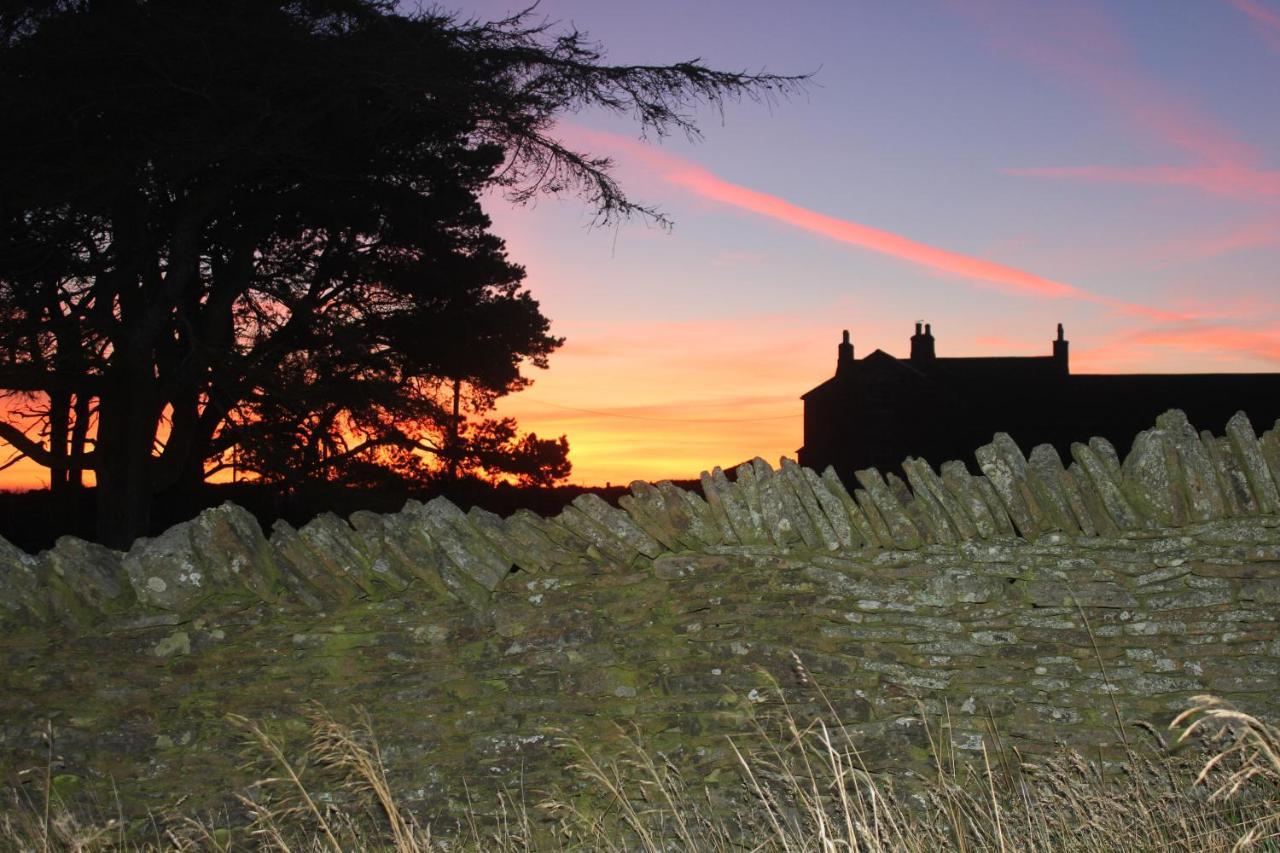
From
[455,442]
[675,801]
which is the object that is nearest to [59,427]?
[455,442]

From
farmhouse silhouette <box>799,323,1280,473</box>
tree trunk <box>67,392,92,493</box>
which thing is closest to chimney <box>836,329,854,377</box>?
farmhouse silhouette <box>799,323,1280,473</box>

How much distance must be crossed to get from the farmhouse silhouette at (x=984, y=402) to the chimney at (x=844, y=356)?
0.03 metres

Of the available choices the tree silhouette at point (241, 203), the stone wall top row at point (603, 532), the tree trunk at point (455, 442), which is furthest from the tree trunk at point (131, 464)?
the stone wall top row at point (603, 532)

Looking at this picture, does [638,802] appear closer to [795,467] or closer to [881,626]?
[881,626]

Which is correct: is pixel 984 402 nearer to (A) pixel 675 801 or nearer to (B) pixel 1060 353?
(B) pixel 1060 353

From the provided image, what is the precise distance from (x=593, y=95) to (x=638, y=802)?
963 cm

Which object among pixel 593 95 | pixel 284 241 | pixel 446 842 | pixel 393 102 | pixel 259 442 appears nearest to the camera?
pixel 446 842

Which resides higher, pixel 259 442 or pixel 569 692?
pixel 259 442

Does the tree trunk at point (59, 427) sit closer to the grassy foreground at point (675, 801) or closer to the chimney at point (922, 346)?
the grassy foreground at point (675, 801)

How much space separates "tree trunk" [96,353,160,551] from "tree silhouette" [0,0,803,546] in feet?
0.11

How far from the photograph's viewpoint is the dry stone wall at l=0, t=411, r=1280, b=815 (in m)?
5.02

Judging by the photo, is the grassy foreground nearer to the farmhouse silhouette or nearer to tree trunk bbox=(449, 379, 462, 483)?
tree trunk bbox=(449, 379, 462, 483)


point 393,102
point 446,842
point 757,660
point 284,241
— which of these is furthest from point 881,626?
point 284,241

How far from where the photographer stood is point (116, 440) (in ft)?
43.2
